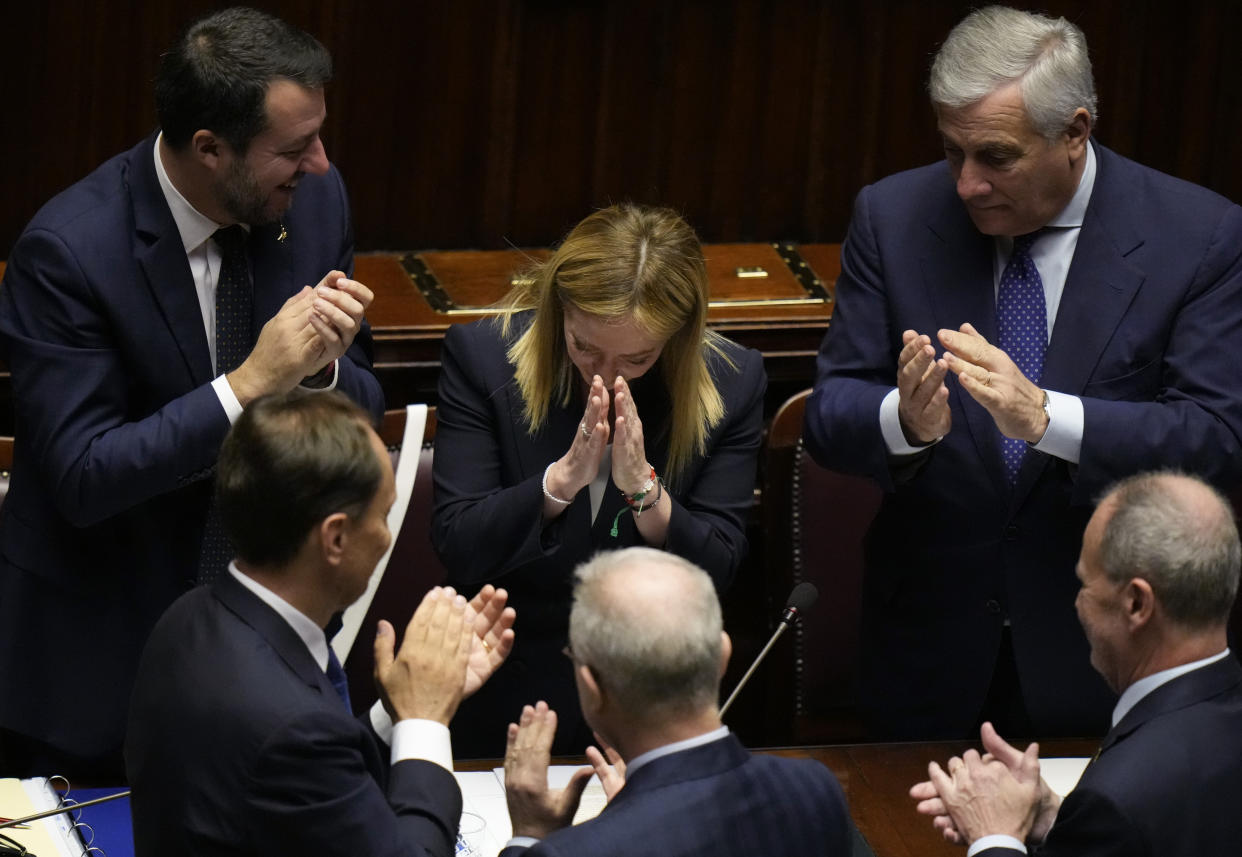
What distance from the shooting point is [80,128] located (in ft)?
13.9

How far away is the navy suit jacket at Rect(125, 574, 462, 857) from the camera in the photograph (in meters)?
2.08

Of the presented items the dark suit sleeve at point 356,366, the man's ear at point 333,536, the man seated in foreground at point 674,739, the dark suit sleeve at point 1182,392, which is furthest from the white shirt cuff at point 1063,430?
the man's ear at point 333,536

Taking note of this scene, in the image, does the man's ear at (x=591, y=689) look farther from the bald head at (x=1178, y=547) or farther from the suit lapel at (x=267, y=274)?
the suit lapel at (x=267, y=274)

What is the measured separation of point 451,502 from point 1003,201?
106 cm

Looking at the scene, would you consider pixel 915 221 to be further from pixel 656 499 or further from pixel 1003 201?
pixel 656 499

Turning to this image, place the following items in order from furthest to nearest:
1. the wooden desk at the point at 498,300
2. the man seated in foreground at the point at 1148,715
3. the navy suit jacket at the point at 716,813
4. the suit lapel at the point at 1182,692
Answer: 1. the wooden desk at the point at 498,300
2. the suit lapel at the point at 1182,692
3. the man seated in foreground at the point at 1148,715
4. the navy suit jacket at the point at 716,813

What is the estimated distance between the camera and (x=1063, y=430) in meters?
2.98

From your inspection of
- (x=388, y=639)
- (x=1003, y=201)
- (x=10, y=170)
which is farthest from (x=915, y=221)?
(x=10, y=170)

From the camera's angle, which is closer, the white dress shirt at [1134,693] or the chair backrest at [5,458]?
the white dress shirt at [1134,693]

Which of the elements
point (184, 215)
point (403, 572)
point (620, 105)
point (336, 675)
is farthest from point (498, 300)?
point (336, 675)

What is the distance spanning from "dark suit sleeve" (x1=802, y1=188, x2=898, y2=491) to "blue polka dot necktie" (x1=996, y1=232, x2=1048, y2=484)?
8.0 inches

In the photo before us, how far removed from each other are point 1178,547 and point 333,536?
1.08 metres

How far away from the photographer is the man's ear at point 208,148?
9.53ft

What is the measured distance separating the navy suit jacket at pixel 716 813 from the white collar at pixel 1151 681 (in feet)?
1.54
